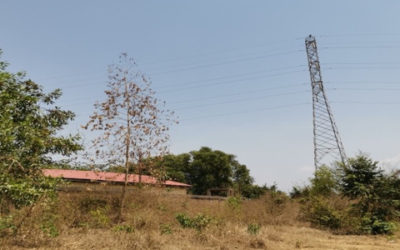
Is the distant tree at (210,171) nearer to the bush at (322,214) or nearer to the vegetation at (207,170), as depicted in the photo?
the vegetation at (207,170)

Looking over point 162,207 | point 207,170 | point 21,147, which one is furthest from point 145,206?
point 207,170

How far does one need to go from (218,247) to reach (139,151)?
600cm

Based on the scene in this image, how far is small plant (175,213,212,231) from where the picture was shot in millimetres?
9859

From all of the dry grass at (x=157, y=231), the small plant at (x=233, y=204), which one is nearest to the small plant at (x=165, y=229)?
the dry grass at (x=157, y=231)

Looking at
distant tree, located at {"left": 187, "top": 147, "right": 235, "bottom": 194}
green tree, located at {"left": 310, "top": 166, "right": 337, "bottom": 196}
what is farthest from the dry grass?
distant tree, located at {"left": 187, "top": 147, "right": 235, "bottom": 194}

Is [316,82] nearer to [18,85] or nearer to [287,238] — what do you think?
[287,238]

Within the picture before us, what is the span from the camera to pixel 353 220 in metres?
14.0

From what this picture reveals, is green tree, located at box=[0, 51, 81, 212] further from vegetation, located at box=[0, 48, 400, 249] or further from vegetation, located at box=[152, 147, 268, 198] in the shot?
vegetation, located at box=[152, 147, 268, 198]

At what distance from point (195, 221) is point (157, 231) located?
1477 mm

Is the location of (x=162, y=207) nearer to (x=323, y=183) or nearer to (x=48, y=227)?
(x=48, y=227)

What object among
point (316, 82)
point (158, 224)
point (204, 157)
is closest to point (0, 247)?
point (158, 224)

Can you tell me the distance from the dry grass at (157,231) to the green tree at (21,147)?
1369 millimetres

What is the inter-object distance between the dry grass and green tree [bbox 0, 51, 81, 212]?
1369mm

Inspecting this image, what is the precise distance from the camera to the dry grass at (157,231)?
24.7ft
